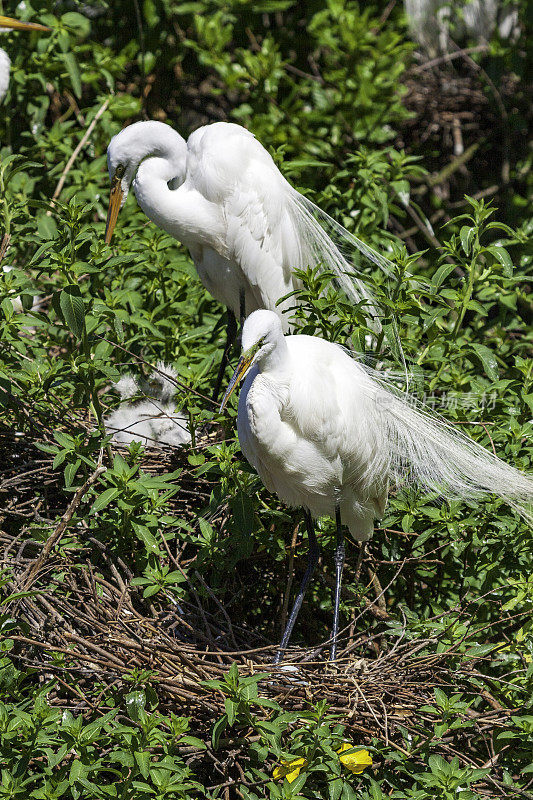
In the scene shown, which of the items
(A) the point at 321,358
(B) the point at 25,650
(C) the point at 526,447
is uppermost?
(A) the point at 321,358

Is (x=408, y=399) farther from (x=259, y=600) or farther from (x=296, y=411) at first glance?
(x=259, y=600)

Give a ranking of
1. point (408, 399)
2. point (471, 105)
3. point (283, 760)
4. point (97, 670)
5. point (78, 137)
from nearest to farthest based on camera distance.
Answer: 1. point (283, 760)
2. point (97, 670)
3. point (408, 399)
4. point (78, 137)
5. point (471, 105)

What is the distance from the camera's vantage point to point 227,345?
3.16 m

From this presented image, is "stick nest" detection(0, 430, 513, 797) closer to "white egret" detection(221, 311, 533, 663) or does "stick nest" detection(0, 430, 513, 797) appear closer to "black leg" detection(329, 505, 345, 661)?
"black leg" detection(329, 505, 345, 661)

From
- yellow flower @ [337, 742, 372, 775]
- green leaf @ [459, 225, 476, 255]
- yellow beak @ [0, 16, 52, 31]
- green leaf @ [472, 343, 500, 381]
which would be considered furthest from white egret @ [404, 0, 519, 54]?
yellow flower @ [337, 742, 372, 775]

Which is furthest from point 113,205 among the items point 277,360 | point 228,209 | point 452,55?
point 452,55

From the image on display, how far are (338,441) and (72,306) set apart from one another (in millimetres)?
728

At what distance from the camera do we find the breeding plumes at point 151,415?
9.53 feet

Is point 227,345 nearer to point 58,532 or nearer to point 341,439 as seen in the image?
point 341,439

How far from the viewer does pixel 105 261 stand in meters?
2.51

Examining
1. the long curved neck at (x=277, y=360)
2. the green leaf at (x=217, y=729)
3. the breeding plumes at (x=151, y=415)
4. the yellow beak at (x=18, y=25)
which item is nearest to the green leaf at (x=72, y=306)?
the long curved neck at (x=277, y=360)

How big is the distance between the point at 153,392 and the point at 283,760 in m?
1.37

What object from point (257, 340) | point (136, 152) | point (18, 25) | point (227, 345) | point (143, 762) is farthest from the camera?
point (18, 25)

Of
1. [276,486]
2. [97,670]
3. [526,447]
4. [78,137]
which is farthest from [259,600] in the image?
[78,137]
